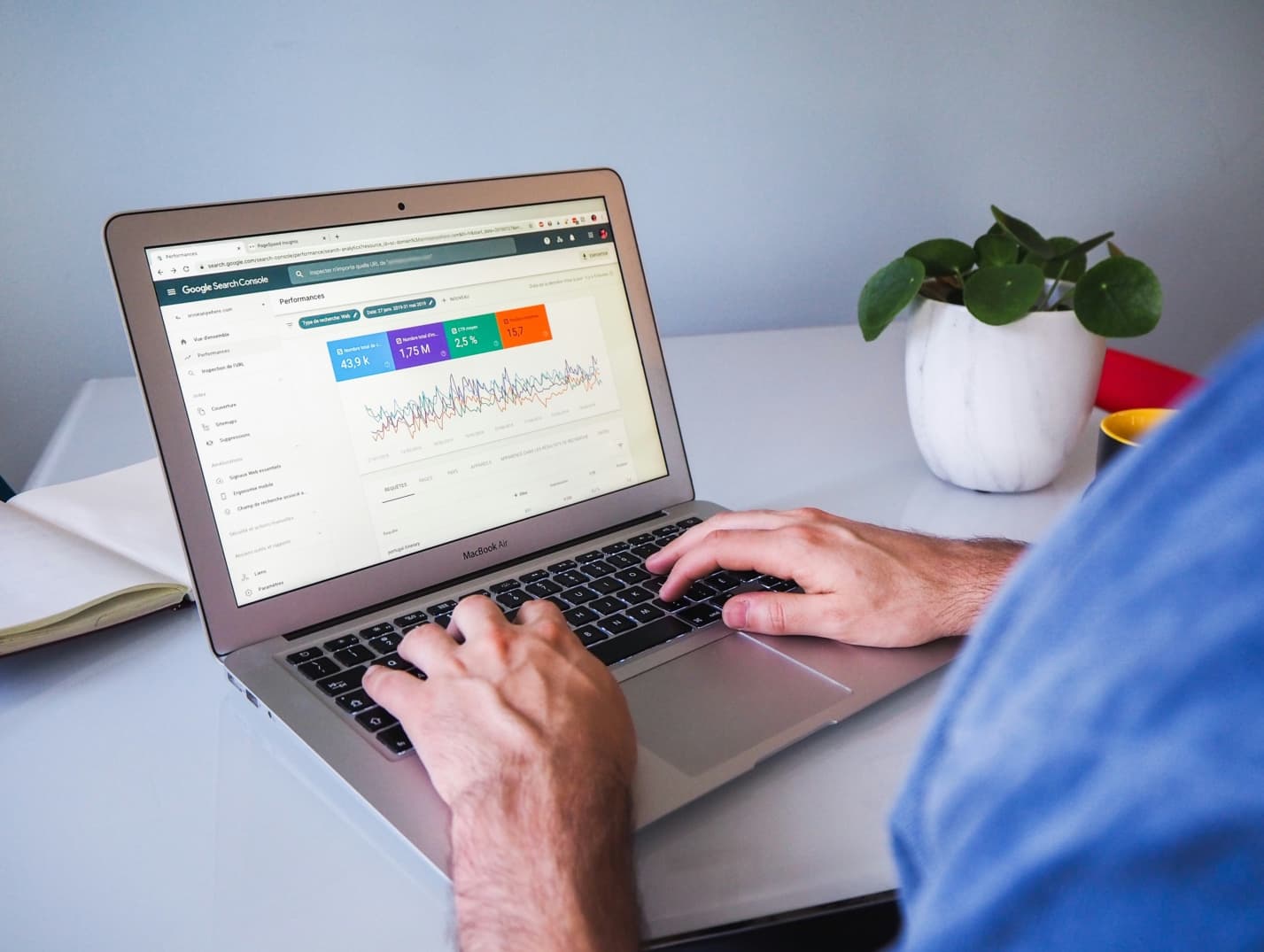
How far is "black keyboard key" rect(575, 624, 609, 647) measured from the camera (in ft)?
2.33

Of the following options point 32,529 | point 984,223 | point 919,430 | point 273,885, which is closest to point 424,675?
point 273,885

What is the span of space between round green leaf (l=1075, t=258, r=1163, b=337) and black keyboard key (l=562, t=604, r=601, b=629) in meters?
0.54

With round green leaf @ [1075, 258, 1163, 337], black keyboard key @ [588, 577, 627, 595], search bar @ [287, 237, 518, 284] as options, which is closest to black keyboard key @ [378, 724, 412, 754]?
black keyboard key @ [588, 577, 627, 595]

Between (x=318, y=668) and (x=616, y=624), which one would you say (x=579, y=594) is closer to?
(x=616, y=624)

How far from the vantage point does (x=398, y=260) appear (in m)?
0.80

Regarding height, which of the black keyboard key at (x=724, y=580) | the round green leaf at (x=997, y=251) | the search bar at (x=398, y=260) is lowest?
the black keyboard key at (x=724, y=580)

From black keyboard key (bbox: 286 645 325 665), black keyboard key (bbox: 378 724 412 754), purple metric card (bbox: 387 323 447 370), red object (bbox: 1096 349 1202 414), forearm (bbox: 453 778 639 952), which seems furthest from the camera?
red object (bbox: 1096 349 1202 414)

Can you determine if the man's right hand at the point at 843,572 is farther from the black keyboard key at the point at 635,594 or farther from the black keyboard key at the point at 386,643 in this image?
the black keyboard key at the point at 386,643

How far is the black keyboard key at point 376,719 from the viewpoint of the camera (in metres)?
0.61

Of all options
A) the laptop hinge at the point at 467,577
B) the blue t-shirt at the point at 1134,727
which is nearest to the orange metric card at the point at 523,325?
the laptop hinge at the point at 467,577

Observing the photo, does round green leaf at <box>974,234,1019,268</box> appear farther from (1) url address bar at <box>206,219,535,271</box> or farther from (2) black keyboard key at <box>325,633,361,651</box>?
(2) black keyboard key at <box>325,633,361,651</box>

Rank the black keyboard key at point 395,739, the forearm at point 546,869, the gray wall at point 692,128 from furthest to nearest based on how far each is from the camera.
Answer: the gray wall at point 692,128 < the black keyboard key at point 395,739 < the forearm at point 546,869

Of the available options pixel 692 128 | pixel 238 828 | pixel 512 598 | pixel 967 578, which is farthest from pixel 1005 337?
pixel 692 128

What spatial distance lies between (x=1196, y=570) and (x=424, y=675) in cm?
53
